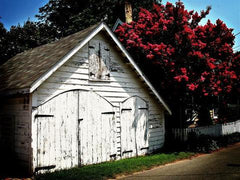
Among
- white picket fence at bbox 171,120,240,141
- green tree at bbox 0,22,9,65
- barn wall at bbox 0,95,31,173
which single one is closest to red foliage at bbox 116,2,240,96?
white picket fence at bbox 171,120,240,141

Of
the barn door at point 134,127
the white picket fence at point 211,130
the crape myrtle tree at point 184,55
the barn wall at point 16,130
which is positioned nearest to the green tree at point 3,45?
the crape myrtle tree at point 184,55

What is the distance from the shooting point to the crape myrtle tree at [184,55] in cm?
1392

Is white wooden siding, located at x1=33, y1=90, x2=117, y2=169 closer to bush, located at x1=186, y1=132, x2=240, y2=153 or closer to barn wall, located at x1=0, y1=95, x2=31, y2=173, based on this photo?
barn wall, located at x1=0, y1=95, x2=31, y2=173

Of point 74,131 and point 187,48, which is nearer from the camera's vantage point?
point 74,131

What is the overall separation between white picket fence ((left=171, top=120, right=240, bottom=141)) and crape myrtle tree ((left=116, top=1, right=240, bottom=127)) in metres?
0.97

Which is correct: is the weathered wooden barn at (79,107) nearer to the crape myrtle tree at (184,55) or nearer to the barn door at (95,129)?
the barn door at (95,129)

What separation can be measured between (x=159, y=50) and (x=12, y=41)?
19.5 metres

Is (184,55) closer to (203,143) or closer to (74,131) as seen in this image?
(203,143)

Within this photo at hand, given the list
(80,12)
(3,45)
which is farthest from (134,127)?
(80,12)

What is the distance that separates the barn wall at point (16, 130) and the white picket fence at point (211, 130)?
9.29 m

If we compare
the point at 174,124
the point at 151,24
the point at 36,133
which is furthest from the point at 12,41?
the point at 36,133

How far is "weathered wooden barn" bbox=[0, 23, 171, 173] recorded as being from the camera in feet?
29.3

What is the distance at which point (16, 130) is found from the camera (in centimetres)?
950

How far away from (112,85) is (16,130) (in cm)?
447
